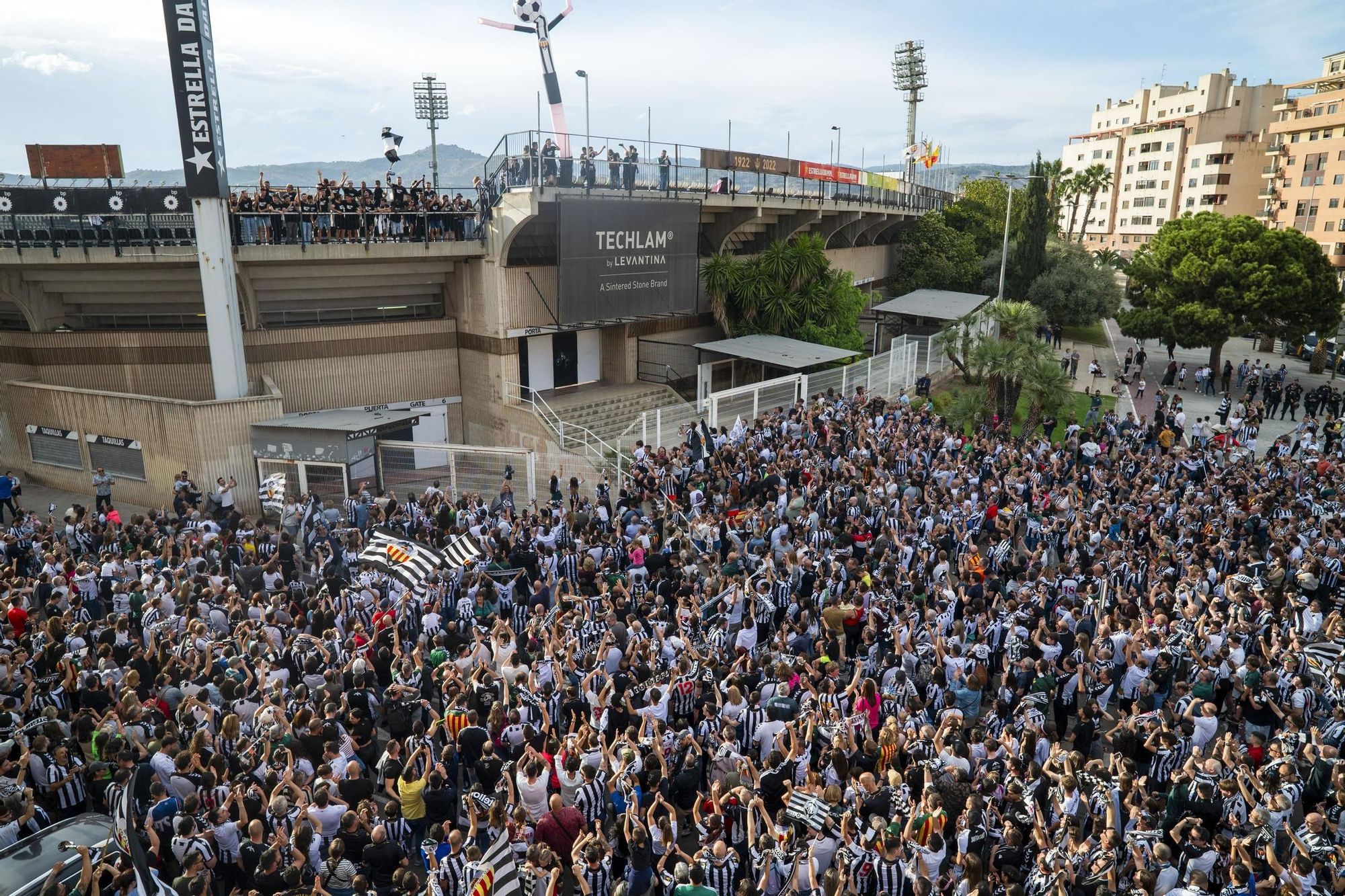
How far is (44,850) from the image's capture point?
22.5 ft

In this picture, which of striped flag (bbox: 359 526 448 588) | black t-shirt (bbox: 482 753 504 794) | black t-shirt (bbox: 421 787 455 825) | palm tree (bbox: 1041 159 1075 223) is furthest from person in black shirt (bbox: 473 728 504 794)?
palm tree (bbox: 1041 159 1075 223)

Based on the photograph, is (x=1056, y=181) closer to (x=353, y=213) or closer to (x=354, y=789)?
(x=353, y=213)

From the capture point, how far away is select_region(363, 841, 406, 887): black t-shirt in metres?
6.79

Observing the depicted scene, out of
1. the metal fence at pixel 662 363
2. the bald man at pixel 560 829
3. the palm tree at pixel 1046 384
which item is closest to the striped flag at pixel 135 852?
the bald man at pixel 560 829

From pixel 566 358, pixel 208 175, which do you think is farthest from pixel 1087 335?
pixel 208 175

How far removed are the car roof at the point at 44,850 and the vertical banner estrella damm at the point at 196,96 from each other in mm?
15990

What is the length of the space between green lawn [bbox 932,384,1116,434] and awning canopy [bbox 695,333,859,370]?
3.58m

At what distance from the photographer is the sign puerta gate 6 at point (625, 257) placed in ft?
77.8

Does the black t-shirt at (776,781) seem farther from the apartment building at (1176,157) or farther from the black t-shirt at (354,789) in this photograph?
the apartment building at (1176,157)

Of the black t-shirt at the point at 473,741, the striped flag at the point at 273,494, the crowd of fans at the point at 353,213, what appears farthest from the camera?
the crowd of fans at the point at 353,213

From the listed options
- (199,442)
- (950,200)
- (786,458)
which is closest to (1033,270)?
(950,200)

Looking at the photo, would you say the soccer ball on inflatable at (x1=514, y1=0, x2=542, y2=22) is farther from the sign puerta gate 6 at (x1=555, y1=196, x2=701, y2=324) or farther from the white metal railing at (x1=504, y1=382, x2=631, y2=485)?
the white metal railing at (x1=504, y1=382, x2=631, y2=485)

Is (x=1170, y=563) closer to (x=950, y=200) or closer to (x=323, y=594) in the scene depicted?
(x=323, y=594)

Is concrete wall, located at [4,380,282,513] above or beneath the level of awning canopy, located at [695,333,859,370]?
beneath
